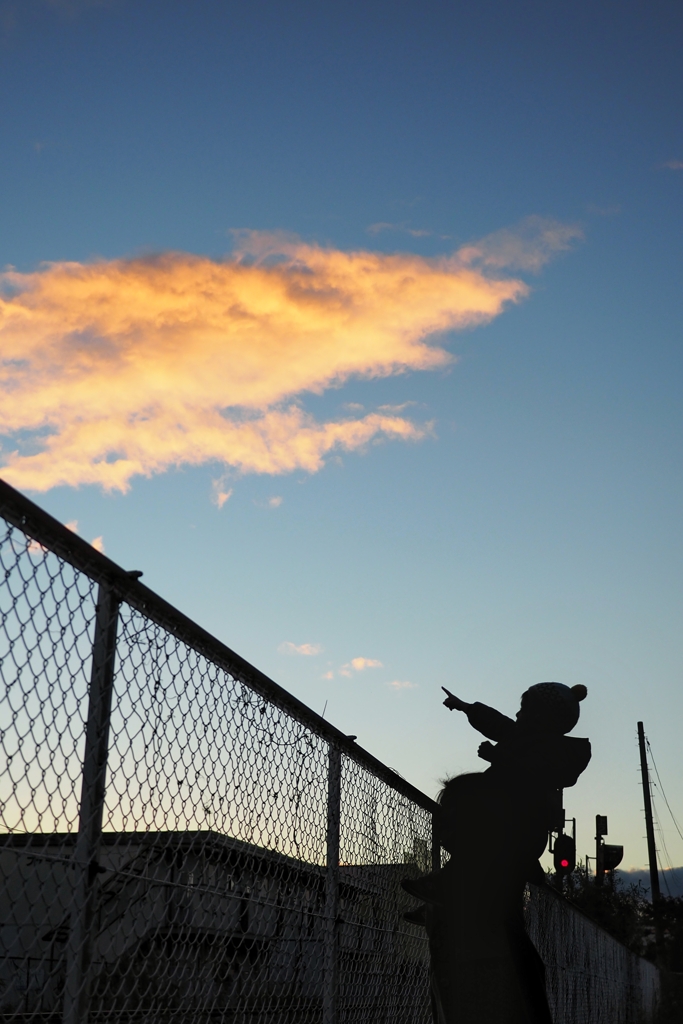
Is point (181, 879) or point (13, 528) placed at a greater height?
point (13, 528)

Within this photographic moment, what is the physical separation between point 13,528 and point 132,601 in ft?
1.84

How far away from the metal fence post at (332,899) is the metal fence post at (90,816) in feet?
6.28

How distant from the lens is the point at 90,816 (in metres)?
2.39

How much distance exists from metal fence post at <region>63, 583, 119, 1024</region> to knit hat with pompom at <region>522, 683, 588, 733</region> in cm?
Answer: 244

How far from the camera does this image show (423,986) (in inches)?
222

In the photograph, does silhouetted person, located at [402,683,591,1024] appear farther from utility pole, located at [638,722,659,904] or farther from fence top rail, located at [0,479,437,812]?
utility pole, located at [638,722,659,904]

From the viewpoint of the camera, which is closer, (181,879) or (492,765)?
(181,879)

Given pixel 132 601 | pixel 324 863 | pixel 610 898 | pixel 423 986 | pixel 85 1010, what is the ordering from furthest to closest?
pixel 610 898 < pixel 423 986 < pixel 324 863 < pixel 132 601 < pixel 85 1010

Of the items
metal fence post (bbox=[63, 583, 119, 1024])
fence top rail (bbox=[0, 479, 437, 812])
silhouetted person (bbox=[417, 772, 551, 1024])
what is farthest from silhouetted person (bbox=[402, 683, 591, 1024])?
metal fence post (bbox=[63, 583, 119, 1024])

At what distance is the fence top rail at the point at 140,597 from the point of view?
2.24 meters

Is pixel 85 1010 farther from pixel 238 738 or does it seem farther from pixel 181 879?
pixel 238 738

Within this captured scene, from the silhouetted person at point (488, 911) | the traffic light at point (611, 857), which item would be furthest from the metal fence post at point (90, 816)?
the traffic light at point (611, 857)

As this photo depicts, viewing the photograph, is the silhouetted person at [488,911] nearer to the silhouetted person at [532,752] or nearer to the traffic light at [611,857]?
the silhouetted person at [532,752]

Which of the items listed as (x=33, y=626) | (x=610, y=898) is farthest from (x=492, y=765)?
(x=610, y=898)
